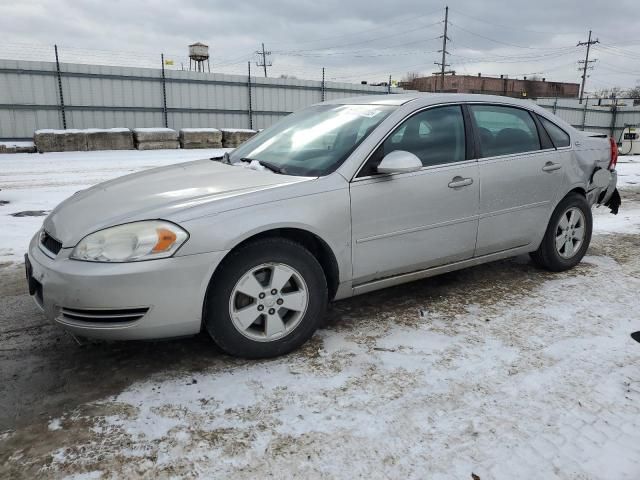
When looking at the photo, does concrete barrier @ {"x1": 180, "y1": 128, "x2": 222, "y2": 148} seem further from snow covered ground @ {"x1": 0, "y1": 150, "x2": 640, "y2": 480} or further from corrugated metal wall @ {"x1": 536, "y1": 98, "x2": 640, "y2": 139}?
corrugated metal wall @ {"x1": 536, "y1": 98, "x2": 640, "y2": 139}

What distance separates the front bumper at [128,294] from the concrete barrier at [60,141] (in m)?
14.5

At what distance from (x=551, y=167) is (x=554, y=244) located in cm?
66

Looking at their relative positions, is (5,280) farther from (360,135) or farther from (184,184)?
(360,135)

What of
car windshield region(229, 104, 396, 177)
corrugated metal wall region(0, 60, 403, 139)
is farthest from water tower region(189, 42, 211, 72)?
car windshield region(229, 104, 396, 177)

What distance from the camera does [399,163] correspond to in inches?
123

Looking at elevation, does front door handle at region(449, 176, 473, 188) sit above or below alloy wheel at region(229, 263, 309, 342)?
above

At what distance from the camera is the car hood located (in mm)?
2697

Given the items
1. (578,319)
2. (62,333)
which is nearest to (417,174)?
(578,319)

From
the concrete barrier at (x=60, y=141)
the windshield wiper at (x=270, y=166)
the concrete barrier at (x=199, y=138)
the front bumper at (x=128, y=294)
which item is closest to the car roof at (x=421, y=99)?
the windshield wiper at (x=270, y=166)

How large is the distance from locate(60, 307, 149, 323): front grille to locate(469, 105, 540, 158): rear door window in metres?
2.62

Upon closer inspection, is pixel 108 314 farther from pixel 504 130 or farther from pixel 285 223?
pixel 504 130

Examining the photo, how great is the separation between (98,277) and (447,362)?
190 cm

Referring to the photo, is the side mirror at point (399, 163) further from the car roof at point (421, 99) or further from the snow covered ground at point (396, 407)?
the snow covered ground at point (396, 407)

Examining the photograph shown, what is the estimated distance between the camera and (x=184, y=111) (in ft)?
66.5
